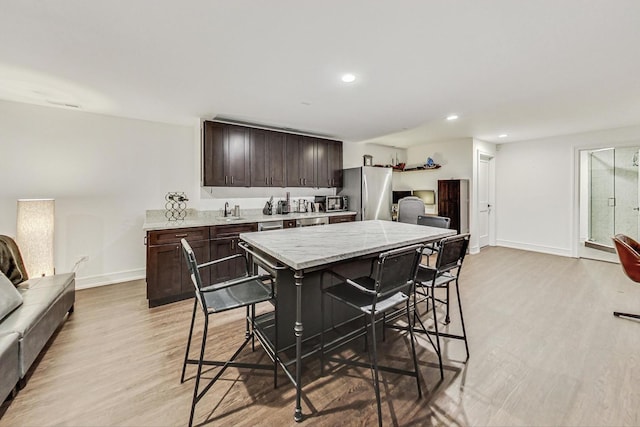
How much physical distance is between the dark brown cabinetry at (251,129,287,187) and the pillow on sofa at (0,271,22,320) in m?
2.71

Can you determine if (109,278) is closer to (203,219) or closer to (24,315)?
(203,219)

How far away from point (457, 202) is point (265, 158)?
3.89 m

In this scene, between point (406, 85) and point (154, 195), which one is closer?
point (406, 85)

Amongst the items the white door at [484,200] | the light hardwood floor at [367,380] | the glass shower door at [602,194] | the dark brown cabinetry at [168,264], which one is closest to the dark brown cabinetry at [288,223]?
the dark brown cabinetry at [168,264]

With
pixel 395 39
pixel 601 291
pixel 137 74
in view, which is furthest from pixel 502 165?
pixel 137 74

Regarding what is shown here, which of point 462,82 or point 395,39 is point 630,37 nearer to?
point 462,82

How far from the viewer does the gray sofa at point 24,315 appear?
1.65 metres

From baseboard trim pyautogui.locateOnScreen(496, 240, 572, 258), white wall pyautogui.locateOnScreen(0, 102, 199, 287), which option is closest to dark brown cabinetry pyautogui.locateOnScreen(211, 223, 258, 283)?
white wall pyautogui.locateOnScreen(0, 102, 199, 287)

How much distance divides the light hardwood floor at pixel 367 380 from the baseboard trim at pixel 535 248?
2737 millimetres

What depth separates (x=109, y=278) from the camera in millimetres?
3787

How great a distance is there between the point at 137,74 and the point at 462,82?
3105mm

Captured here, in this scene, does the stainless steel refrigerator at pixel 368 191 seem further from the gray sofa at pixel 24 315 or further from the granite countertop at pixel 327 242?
the gray sofa at pixel 24 315

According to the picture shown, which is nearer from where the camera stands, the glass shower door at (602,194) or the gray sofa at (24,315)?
the gray sofa at (24,315)

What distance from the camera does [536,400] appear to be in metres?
1.67
